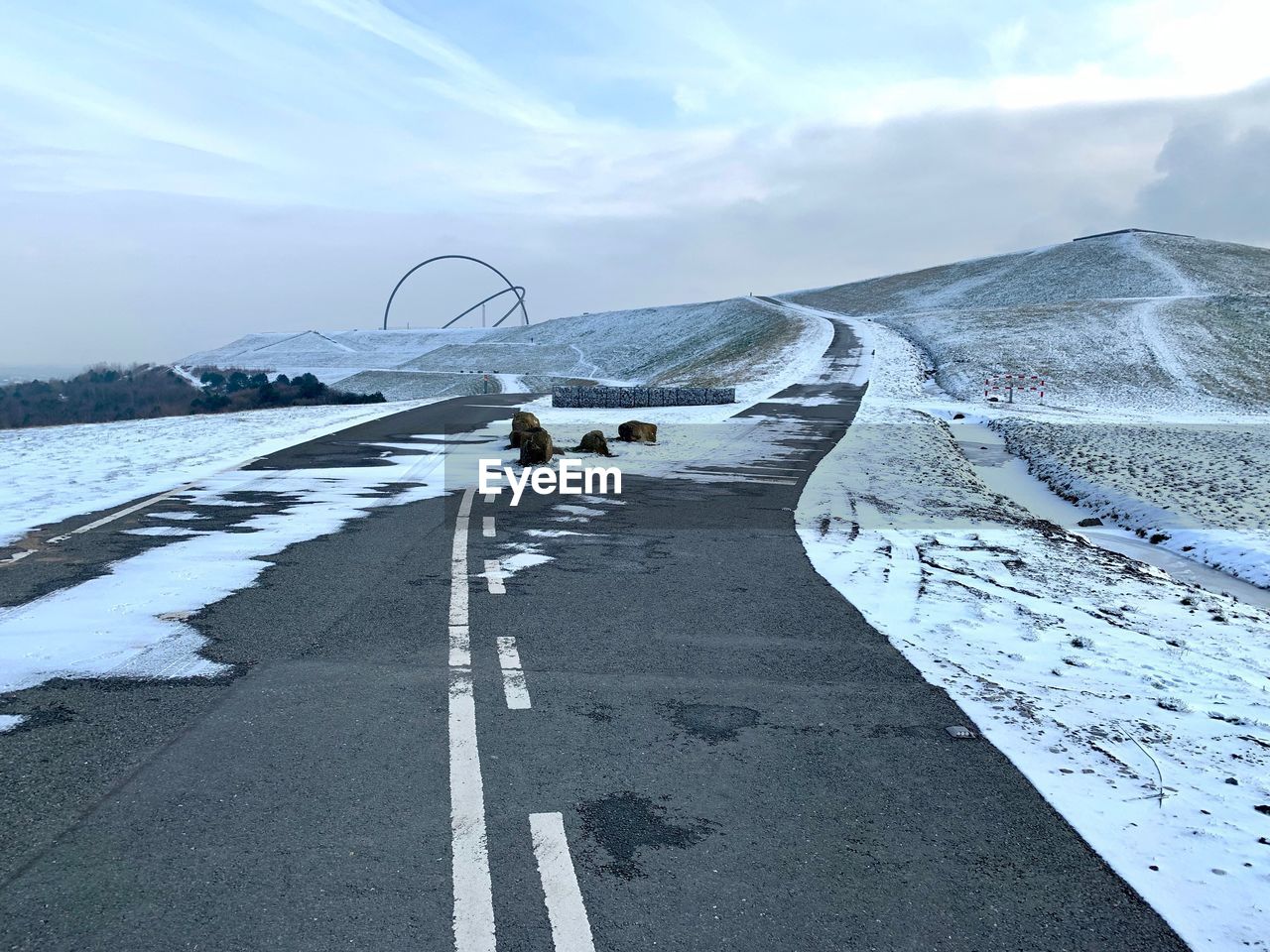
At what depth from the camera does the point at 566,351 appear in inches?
4432

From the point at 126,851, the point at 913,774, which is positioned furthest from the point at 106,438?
the point at 913,774

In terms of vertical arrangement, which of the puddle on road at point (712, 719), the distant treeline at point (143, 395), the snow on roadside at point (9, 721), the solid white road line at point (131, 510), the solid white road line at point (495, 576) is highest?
the distant treeline at point (143, 395)

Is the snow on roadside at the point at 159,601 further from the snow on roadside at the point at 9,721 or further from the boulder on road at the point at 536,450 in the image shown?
the boulder on road at the point at 536,450

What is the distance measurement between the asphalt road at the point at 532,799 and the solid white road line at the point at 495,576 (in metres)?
0.62

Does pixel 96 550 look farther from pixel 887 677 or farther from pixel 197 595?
pixel 887 677

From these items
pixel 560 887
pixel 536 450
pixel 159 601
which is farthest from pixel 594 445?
pixel 560 887

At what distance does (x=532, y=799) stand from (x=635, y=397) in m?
31.0

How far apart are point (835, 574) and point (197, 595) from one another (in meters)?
5.82

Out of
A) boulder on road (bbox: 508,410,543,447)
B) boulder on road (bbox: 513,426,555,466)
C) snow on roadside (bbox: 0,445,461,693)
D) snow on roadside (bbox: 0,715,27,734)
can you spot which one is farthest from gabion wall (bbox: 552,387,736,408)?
snow on roadside (bbox: 0,715,27,734)

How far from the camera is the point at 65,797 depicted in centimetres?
395

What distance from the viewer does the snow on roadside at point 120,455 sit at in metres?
11.9

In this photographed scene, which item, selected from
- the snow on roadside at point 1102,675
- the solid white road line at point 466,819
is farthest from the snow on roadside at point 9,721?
the snow on roadside at point 1102,675

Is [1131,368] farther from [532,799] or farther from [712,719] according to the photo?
[532,799]

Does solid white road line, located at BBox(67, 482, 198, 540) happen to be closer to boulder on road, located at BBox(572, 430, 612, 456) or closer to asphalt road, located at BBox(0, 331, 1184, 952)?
asphalt road, located at BBox(0, 331, 1184, 952)
